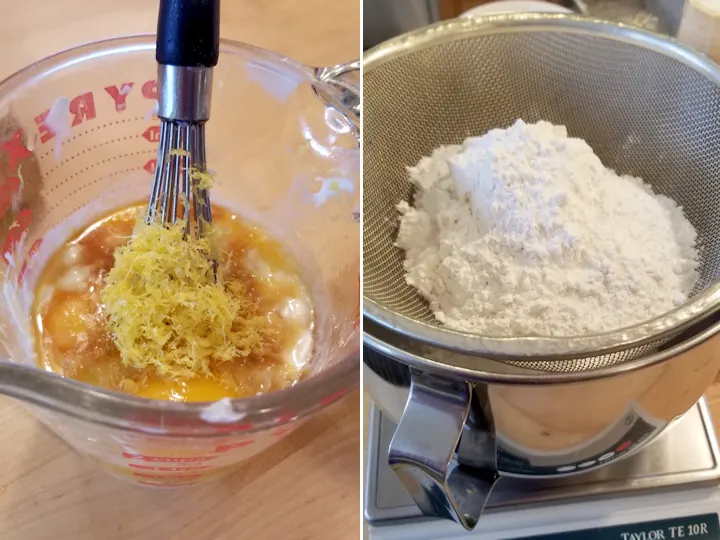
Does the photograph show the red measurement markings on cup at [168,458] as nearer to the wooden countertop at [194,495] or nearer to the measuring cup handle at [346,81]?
the wooden countertop at [194,495]

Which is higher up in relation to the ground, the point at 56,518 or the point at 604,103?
the point at 604,103

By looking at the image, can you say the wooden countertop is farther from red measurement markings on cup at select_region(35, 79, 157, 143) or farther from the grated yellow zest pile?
red measurement markings on cup at select_region(35, 79, 157, 143)

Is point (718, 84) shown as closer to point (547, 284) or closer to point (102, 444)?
point (547, 284)

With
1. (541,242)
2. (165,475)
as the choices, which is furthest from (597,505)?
(165,475)

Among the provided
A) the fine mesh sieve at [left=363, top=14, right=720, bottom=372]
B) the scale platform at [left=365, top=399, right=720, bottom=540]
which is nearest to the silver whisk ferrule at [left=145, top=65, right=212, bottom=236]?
the fine mesh sieve at [left=363, top=14, right=720, bottom=372]

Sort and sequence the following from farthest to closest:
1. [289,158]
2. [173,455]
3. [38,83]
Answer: [289,158]
[38,83]
[173,455]

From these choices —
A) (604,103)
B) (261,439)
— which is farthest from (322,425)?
(604,103)
